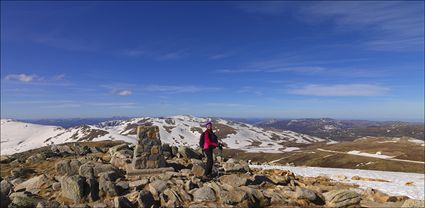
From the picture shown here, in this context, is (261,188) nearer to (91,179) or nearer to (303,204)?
Answer: (303,204)

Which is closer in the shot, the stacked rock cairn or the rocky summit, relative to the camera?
the rocky summit

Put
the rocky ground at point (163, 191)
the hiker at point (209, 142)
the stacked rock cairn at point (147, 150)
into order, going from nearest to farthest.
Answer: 1. the rocky ground at point (163, 191)
2. the hiker at point (209, 142)
3. the stacked rock cairn at point (147, 150)

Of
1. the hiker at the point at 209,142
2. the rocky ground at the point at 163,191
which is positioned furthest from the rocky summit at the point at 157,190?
the hiker at the point at 209,142

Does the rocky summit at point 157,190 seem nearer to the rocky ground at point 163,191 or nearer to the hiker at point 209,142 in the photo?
the rocky ground at point 163,191

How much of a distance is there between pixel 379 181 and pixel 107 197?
2880 cm

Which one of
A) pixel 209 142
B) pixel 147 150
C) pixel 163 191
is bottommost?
pixel 163 191

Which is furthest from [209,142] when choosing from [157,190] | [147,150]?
[157,190]

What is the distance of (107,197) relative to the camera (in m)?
20.0

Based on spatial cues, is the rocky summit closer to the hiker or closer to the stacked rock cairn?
the stacked rock cairn

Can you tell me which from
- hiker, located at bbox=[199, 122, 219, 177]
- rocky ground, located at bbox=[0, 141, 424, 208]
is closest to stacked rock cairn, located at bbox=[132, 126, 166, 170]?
rocky ground, located at bbox=[0, 141, 424, 208]

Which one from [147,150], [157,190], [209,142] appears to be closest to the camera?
[157,190]

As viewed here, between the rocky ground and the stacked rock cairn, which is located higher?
the stacked rock cairn

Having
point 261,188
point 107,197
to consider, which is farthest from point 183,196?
point 261,188

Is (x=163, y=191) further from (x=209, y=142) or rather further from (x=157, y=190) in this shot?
(x=209, y=142)
